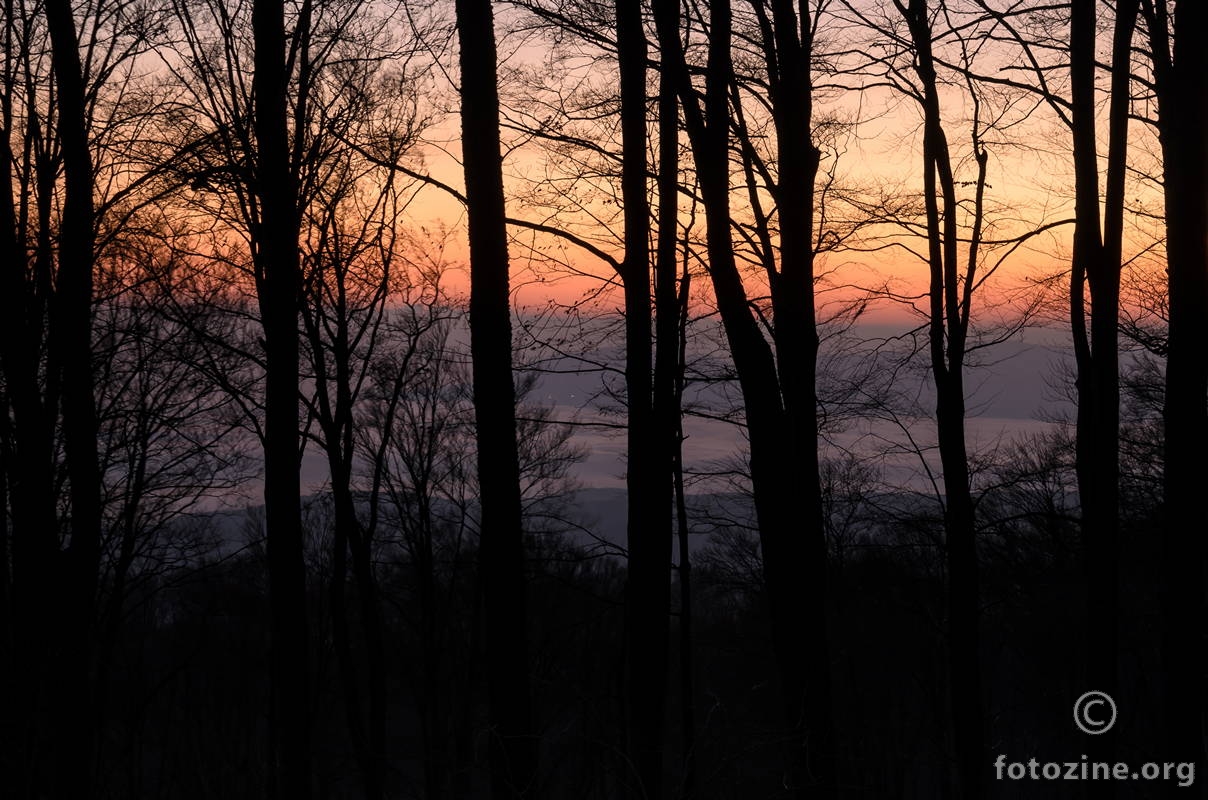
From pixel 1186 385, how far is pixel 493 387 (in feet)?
19.8

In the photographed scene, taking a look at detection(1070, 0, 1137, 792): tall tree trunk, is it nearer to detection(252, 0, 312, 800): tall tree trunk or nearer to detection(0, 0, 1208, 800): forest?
detection(0, 0, 1208, 800): forest

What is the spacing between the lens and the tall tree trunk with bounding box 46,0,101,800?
9.77m

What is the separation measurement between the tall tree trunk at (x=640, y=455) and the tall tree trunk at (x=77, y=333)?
5055 millimetres

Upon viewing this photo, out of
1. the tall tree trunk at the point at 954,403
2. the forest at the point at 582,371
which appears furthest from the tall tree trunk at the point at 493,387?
the tall tree trunk at the point at 954,403

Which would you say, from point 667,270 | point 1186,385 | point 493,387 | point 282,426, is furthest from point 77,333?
point 1186,385

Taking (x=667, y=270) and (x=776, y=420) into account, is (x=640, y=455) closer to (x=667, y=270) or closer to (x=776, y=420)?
(x=776, y=420)

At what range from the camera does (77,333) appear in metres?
10.1

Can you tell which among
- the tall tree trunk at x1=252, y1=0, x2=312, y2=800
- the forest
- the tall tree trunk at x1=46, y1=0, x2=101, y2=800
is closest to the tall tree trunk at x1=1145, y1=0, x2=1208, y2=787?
the forest

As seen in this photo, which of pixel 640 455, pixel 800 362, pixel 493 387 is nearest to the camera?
pixel 493 387

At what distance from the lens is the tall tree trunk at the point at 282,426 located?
956 cm

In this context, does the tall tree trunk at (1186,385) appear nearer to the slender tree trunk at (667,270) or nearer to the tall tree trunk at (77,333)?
the slender tree trunk at (667,270)

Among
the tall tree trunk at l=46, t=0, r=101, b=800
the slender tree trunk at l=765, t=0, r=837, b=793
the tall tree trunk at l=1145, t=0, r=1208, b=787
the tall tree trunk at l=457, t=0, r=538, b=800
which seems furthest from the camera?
the tall tree trunk at l=46, t=0, r=101, b=800

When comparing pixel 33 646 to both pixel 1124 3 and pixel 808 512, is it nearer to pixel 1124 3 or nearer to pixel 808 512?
pixel 808 512

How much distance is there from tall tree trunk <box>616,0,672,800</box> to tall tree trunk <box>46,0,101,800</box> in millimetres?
5055
